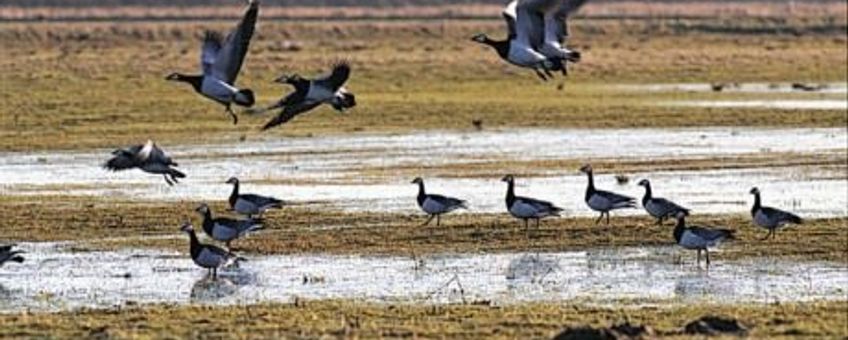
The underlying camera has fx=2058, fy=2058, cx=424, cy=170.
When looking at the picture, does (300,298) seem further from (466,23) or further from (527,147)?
(466,23)

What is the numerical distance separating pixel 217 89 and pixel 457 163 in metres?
15.2

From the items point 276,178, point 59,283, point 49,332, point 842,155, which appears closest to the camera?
point 49,332

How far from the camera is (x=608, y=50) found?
76.0 m

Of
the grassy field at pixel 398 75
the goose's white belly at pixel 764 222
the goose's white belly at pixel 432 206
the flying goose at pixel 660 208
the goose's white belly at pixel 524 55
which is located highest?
the goose's white belly at pixel 524 55

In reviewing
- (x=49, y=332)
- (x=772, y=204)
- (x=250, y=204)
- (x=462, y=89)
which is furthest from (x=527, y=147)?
(x=49, y=332)

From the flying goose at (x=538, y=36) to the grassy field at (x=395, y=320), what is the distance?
3509 millimetres

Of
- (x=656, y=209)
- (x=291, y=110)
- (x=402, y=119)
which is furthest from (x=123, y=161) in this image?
(x=402, y=119)

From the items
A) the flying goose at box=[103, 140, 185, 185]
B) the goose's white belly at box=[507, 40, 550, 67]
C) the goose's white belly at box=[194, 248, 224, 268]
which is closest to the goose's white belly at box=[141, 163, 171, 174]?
the flying goose at box=[103, 140, 185, 185]

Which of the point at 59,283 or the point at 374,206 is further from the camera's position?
the point at 374,206

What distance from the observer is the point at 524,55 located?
21438mm

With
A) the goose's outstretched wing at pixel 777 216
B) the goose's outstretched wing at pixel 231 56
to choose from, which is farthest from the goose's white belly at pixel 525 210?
the goose's outstretched wing at pixel 231 56

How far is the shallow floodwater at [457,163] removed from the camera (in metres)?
29.8

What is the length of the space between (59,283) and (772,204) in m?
11.6

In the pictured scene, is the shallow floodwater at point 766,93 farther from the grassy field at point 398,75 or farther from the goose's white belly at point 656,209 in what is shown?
the goose's white belly at point 656,209
